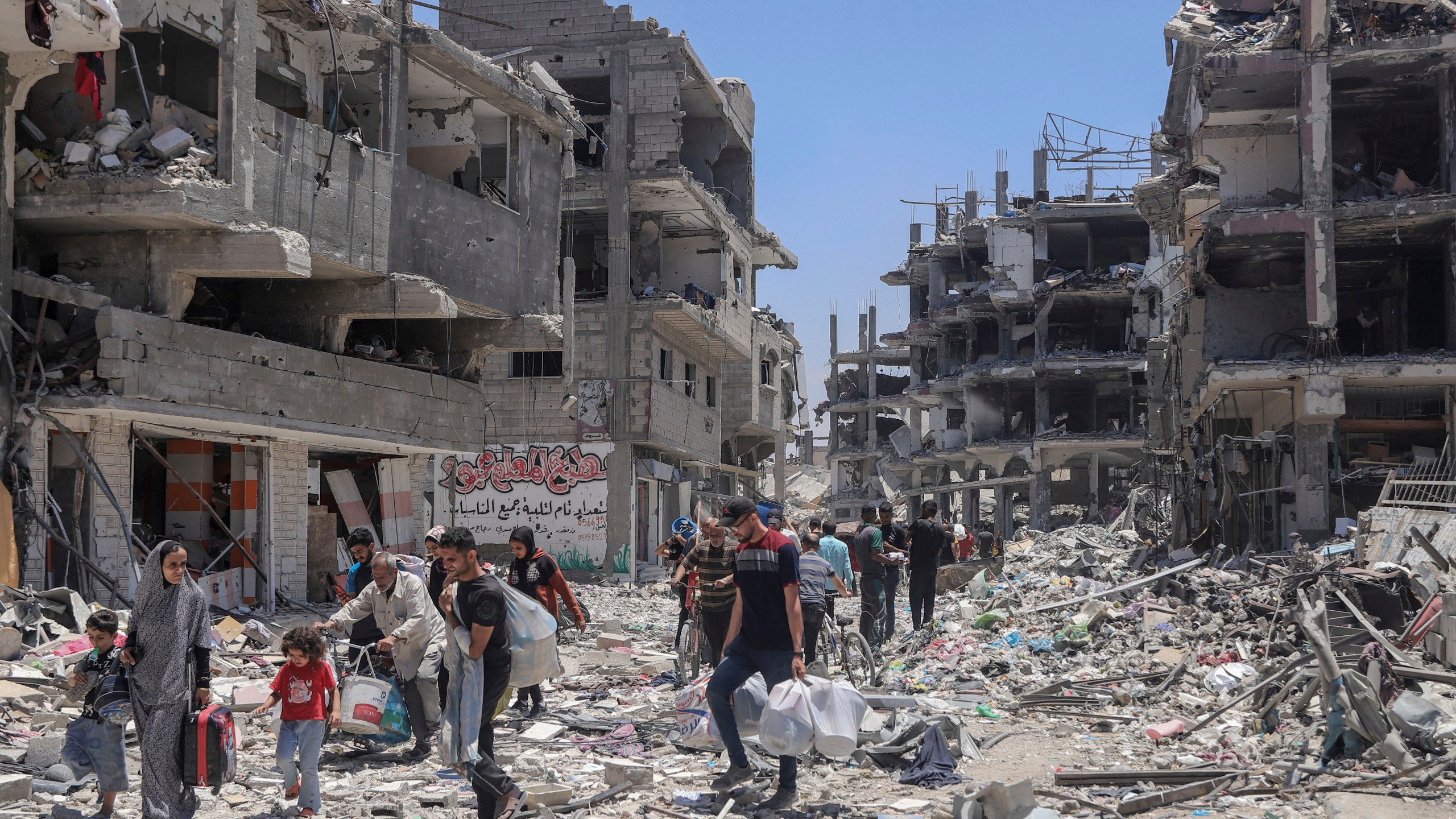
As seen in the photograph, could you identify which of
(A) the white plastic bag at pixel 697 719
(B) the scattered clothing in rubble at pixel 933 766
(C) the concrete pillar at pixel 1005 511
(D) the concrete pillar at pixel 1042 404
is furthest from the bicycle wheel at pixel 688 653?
→ (C) the concrete pillar at pixel 1005 511

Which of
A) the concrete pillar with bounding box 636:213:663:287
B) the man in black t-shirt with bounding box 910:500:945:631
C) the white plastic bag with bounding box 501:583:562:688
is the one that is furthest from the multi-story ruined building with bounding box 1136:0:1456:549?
the white plastic bag with bounding box 501:583:562:688

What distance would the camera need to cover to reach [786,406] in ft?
155

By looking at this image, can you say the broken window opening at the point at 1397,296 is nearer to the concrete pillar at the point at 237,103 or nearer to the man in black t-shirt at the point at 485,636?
the concrete pillar at the point at 237,103

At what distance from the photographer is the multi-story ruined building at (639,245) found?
30.7m

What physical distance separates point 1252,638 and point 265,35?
13396mm

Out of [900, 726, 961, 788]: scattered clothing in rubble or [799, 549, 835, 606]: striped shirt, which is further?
[799, 549, 835, 606]: striped shirt

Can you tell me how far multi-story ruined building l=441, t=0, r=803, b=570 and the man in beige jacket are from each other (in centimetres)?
1986

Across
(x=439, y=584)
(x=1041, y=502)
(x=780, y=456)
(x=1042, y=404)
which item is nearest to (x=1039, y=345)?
(x=1042, y=404)

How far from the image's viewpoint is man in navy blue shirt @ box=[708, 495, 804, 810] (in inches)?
277

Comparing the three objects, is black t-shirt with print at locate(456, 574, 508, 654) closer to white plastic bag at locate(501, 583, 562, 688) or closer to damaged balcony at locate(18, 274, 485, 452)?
white plastic bag at locate(501, 583, 562, 688)

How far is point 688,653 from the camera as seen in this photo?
11.8m

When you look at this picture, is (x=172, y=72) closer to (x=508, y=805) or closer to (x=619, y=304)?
(x=508, y=805)

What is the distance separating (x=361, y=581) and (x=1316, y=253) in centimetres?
1850

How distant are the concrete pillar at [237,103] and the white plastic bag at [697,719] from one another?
8.97 m
